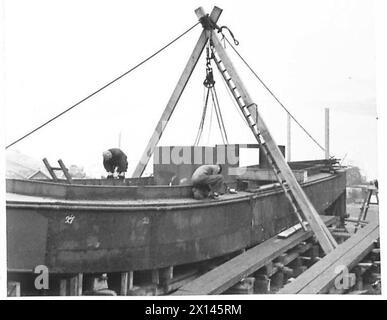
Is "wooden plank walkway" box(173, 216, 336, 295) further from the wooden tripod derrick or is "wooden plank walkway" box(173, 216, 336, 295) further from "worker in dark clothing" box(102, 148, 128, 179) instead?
"worker in dark clothing" box(102, 148, 128, 179)

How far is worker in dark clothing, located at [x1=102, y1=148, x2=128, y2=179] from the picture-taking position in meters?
9.18

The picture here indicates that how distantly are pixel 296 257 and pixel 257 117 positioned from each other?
3.50m

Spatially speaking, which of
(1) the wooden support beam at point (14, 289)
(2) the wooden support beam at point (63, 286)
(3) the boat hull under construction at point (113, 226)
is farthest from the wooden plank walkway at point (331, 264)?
(1) the wooden support beam at point (14, 289)

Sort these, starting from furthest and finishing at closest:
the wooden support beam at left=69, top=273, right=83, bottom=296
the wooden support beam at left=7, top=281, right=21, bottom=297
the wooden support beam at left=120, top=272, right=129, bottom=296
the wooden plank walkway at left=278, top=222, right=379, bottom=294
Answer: the wooden support beam at left=120, top=272, right=129, bottom=296 < the wooden support beam at left=69, top=273, right=83, bottom=296 < the wooden plank walkway at left=278, top=222, right=379, bottom=294 < the wooden support beam at left=7, top=281, right=21, bottom=297

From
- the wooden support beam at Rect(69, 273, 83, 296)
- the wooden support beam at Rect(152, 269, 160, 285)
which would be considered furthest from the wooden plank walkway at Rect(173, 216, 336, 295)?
the wooden support beam at Rect(69, 273, 83, 296)

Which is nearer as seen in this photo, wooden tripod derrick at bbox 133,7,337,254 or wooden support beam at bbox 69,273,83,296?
wooden support beam at bbox 69,273,83,296

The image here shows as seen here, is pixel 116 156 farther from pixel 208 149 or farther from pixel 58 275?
pixel 58 275

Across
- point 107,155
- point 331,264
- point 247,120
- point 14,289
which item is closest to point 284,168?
point 247,120

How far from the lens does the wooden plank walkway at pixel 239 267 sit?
6031 millimetres

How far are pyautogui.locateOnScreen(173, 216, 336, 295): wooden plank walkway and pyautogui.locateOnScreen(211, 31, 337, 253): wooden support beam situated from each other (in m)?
0.93

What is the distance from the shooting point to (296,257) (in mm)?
9422

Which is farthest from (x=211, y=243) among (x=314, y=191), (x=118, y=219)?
(x=314, y=191)

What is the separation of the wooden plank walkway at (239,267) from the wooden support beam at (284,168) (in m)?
0.93

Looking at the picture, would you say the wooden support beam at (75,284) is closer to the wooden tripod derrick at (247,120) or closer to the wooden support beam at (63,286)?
the wooden support beam at (63,286)
